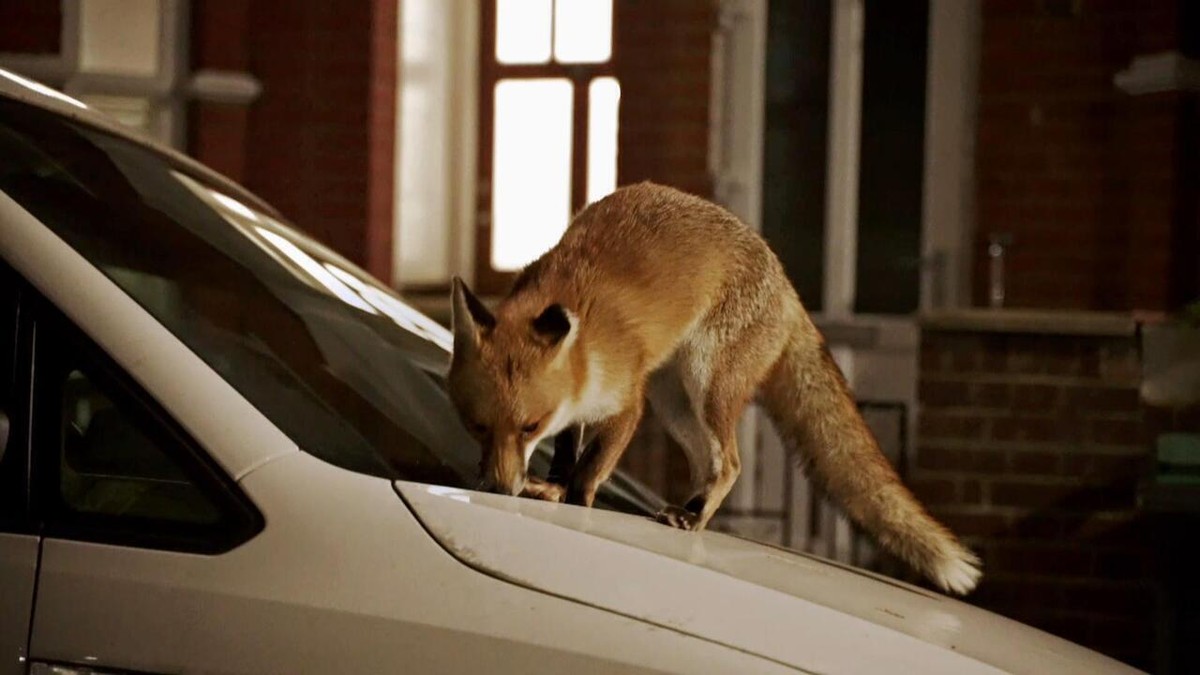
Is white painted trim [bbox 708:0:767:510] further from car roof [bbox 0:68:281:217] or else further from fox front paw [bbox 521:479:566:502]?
fox front paw [bbox 521:479:566:502]

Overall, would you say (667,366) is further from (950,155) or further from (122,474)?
(950,155)

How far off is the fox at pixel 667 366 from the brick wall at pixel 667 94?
385 cm

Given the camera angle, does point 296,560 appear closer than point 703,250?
Yes

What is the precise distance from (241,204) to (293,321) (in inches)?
21.2

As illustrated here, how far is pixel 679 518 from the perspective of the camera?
2516mm

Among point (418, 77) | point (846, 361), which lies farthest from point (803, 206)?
point (418, 77)

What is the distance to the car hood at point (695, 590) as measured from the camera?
1.89 meters

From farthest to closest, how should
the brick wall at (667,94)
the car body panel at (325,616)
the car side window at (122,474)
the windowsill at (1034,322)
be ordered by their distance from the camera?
the brick wall at (667,94) → the windowsill at (1034,322) → the car side window at (122,474) → the car body panel at (325,616)

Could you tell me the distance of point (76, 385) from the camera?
7.60 feet

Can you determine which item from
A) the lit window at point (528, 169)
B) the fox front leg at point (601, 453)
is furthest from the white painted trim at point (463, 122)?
the fox front leg at point (601, 453)

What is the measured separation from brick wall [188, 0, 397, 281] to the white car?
462 cm

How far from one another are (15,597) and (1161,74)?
5462 mm

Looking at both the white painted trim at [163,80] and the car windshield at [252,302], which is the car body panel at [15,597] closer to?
the car windshield at [252,302]

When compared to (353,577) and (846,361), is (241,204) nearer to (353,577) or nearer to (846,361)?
(353,577)
